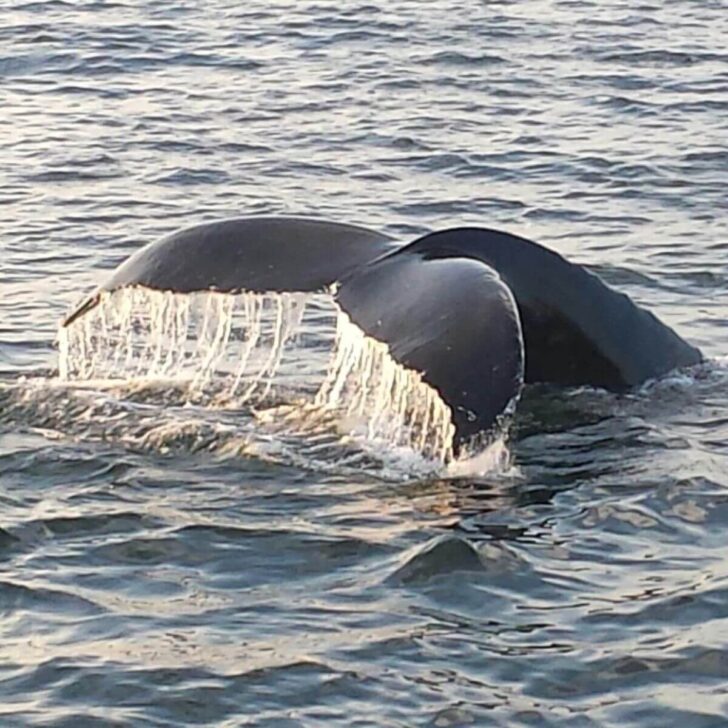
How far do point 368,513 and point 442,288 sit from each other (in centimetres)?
83

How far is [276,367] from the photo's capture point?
9008mm

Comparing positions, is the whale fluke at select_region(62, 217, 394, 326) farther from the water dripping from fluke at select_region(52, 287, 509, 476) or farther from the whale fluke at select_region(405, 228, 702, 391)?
the whale fluke at select_region(405, 228, 702, 391)

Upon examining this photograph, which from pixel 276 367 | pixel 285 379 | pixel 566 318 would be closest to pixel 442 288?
pixel 566 318

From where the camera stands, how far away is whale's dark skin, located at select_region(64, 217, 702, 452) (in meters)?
7.02

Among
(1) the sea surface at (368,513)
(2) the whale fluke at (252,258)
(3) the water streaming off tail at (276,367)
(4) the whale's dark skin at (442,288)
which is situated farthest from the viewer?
(2) the whale fluke at (252,258)

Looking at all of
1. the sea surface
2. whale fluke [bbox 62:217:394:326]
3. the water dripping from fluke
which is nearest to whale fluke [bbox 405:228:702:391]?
the sea surface

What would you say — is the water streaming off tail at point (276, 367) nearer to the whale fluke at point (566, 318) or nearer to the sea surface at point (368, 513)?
the sea surface at point (368, 513)

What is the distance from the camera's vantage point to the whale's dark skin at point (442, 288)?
277 inches

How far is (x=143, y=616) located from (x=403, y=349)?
1.16 metres

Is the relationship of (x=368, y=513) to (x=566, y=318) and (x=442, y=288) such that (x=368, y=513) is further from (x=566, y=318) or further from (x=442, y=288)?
(x=566, y=318)

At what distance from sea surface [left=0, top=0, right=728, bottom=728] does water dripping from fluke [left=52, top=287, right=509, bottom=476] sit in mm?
112

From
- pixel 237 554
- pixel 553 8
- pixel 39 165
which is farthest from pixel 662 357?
pixel 553 8

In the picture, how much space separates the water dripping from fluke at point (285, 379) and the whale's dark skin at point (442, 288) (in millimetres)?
78

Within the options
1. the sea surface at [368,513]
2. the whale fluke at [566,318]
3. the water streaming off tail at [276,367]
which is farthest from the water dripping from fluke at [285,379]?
the whale fluke at [566,318]
